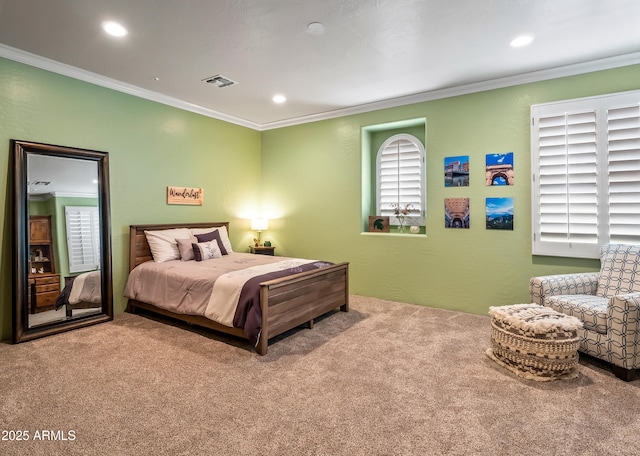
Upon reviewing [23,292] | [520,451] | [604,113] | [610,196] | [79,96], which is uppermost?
[79,96]

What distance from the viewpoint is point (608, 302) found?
2541 mm

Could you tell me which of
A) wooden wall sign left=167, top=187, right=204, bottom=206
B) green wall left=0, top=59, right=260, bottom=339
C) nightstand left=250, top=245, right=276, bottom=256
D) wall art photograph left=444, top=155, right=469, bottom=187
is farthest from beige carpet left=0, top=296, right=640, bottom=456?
nightstand left=250, top=245, right=276, bottom=256

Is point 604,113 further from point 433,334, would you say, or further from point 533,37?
point 433,334

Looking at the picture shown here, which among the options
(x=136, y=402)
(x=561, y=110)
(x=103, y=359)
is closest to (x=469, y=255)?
(x=561, y=110)

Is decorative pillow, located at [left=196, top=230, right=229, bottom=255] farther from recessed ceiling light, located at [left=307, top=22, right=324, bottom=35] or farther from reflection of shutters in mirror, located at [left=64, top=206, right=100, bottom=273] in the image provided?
recessed ceiling light, located at [left=307, top=22, right=324, bottom=35]

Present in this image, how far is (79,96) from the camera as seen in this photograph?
3.69 meters

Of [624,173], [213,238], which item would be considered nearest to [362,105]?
[213,238]

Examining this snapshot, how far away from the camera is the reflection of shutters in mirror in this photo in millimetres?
3557

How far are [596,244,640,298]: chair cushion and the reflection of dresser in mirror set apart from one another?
17.3 ft

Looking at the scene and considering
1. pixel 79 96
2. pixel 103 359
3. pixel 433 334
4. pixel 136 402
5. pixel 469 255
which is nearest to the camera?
pixel 136 402

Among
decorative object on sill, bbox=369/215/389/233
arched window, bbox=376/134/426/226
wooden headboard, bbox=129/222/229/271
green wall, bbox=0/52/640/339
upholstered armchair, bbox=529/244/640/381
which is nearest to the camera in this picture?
upholstered armchair, bbox=529/244/640/381

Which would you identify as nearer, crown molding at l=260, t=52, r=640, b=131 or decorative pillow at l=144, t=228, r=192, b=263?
crown molding at l=260, t=52, r=640, b=131

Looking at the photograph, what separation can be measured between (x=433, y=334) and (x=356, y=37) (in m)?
2.93

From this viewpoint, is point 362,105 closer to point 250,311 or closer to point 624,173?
point 624,173
